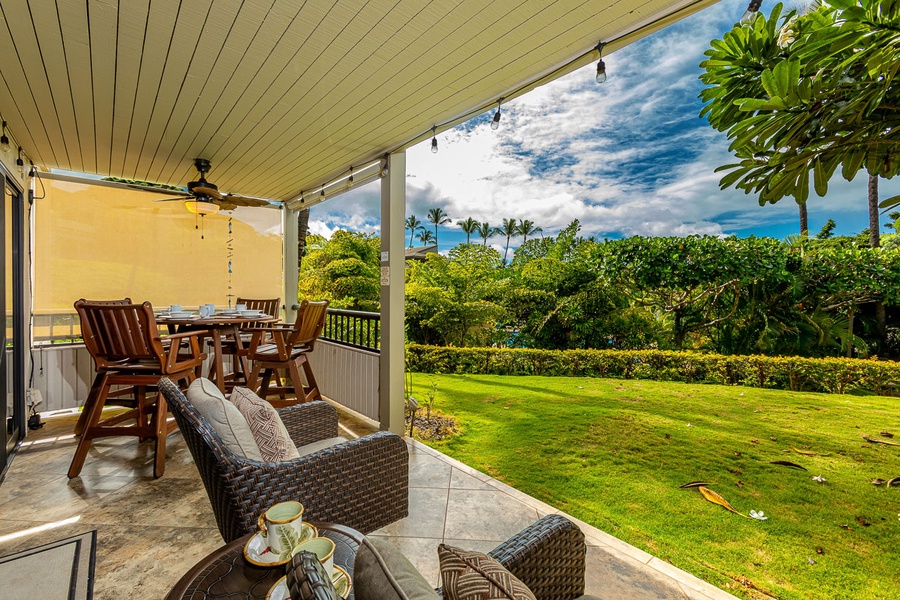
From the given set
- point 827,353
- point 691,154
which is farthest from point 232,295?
point 691,154

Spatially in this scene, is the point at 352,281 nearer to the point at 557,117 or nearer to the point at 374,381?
the point at 374,381

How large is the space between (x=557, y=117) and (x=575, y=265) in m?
18.3

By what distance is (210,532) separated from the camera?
2072 millimetres

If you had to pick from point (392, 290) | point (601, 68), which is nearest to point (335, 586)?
point (601, 68)

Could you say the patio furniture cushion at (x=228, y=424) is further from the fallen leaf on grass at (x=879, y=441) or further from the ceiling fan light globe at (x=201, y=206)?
the fallen leaf on grass at (x=879, y=441)

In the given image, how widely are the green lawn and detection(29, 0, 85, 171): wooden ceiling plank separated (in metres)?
3.40

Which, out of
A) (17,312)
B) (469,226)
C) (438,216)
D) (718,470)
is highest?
(438,216)

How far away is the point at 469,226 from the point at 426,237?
5129 mm

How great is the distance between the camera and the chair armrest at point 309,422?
2016mm

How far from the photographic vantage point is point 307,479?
4.38ft

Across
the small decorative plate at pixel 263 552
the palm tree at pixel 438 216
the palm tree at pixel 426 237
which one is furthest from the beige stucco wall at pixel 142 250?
the palm tree at pixel 426 237

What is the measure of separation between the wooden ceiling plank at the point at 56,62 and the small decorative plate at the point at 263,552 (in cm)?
218

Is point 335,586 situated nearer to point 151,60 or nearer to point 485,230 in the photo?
point 151,60

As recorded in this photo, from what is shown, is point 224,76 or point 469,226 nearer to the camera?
point 224,76
